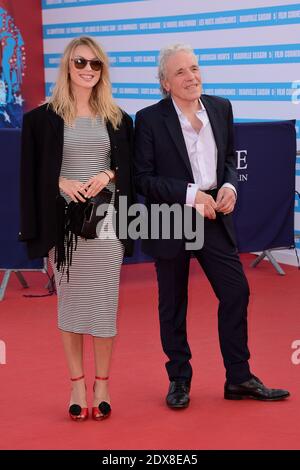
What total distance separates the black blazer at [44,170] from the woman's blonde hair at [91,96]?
0.04 m

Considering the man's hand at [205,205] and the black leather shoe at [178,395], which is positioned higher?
the man's hand at [205,205]

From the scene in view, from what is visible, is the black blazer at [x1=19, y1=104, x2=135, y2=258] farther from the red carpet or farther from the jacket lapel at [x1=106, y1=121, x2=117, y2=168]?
the red carpet

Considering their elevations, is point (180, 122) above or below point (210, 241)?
above

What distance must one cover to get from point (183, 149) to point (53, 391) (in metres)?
1.41

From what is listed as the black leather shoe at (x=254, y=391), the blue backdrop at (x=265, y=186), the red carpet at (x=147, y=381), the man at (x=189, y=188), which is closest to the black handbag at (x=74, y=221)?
the man at (x=189, y=188)

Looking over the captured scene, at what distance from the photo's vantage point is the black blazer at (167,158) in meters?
4.27

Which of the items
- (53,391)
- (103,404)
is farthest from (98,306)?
(53,391)

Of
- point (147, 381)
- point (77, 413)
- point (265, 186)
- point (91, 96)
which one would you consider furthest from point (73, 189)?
point (265, 186)

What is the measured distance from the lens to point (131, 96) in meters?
9.80

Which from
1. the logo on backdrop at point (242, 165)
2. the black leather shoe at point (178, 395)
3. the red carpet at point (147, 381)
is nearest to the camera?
the red carpet at point (147, 381)

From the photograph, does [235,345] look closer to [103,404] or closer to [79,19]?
[103,404]

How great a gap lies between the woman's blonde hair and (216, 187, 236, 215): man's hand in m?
0.56

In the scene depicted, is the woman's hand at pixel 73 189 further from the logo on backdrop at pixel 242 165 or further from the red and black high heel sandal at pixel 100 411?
the logo on backdrop at pixel 242 165

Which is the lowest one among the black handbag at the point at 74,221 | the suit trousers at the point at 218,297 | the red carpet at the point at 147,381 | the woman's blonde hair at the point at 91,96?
the red carpet at the point at 147,381
